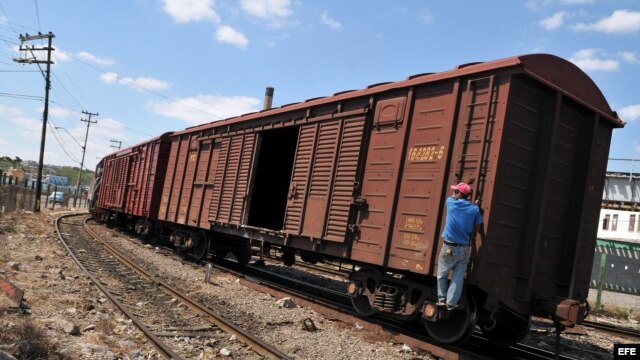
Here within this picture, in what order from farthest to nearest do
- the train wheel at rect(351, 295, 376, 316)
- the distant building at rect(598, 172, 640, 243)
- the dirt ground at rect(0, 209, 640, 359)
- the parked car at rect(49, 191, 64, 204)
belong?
the parked car at rect(49, 191, 64, 204), the distant building at rect(598, 172, 640, 243), the train wheel at rect(351, 295, 376, 316), the dirt ground at rect(0, 209, 640, 359)

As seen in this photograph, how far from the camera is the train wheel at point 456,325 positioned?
20.4 feet

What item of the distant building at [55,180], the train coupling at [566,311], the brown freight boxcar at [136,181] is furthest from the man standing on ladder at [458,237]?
the distant building at [55,180]

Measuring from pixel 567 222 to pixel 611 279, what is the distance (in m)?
10.5

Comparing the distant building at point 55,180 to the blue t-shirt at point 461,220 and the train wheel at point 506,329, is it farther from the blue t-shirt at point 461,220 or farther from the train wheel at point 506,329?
the blue t-shirt at point 461,220

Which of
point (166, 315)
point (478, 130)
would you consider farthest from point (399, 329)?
point (166, 315)

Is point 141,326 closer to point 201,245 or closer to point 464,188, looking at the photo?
point 464,188

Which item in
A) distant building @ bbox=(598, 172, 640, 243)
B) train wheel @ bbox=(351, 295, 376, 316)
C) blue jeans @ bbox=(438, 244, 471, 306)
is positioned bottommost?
train wheel @ bbox=(351, 295, 376, 316)

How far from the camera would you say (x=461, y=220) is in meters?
5.77

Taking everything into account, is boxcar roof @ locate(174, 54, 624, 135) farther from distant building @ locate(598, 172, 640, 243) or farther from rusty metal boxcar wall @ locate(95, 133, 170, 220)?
distant building @ locate(598, 172, 640, 243)

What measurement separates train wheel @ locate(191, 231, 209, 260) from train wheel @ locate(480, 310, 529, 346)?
8.29 metres

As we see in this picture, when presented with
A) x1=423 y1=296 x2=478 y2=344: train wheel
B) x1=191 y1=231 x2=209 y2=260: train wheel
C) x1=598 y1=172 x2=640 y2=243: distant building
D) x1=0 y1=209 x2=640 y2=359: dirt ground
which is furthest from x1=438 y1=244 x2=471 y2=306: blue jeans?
x1=598 y1=172 x2=640 y2=243: distant building

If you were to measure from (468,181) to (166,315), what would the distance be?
16.5ft

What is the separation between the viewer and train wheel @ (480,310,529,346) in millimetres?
6918

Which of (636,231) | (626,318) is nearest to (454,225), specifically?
(626,318)
